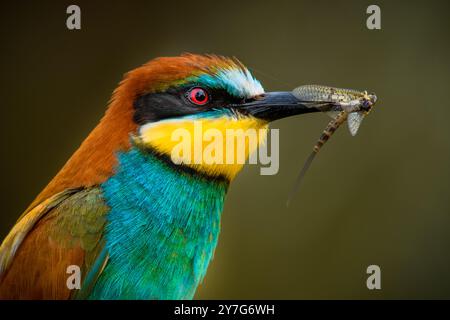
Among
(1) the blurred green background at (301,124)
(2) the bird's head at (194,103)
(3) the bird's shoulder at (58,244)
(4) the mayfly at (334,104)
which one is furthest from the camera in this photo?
(1) the blurred green background at (301,124)

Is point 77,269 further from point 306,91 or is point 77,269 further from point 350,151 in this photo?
point 350,151

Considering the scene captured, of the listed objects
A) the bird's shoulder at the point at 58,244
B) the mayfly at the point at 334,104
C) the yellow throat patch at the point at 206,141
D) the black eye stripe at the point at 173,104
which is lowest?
the bird's shoulder at the point at 58,244

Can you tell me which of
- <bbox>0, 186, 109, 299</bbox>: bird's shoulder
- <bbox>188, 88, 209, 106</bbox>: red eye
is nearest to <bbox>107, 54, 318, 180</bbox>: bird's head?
<bbox>188, 88, 209, 106</bbox>: red eye

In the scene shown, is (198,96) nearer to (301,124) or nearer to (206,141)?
(206,141)

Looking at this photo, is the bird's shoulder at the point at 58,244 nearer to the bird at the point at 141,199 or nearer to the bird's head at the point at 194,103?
the bird at the point at 141,199

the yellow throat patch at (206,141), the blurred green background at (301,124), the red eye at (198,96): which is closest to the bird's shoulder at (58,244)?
the yellow throat patch at (206,141)

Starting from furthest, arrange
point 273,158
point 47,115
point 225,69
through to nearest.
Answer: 1. point 47,115
2. point 273,158
3. point 225,69

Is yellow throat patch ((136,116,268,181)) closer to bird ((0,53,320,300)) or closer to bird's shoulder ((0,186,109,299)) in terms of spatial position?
bird ((0,53,320,300))
